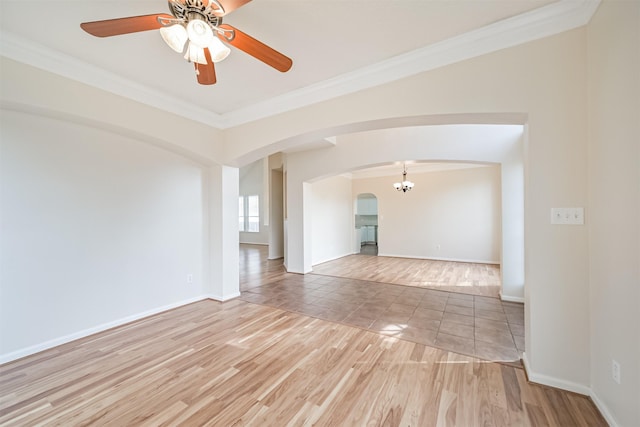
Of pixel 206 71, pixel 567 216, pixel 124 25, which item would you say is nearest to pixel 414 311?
pixel 567 216

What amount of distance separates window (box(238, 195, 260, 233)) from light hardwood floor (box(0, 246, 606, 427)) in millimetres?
8589

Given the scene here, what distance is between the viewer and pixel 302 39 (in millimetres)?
2076

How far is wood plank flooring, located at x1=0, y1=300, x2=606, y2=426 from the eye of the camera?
5.21 ft

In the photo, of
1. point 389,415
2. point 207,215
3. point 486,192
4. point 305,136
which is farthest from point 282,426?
point 486,192

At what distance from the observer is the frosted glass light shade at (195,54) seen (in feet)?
5.09

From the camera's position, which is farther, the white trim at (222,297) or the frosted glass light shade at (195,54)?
the white trim at (222,297)

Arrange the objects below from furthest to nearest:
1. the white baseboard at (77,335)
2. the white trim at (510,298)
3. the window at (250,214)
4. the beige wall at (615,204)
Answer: the window at (250,214)
the white trim at (510,298)
the white baseboard at (77,335)
the beige wall at (615,204)

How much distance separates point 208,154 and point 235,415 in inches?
125

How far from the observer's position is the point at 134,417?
5.26 feet

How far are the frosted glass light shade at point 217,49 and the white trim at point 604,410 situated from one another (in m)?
3.33

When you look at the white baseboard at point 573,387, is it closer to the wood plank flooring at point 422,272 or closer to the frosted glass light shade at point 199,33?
the wood plank flooring at point 422,272

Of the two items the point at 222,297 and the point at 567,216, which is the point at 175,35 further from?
the point at 222,297

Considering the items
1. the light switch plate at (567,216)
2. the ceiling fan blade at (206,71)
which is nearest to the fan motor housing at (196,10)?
the ceiling fan blade at (206,71)

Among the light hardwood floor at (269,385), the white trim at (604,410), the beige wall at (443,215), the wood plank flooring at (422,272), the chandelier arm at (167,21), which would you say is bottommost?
the wood plank flooring at (422,272)
